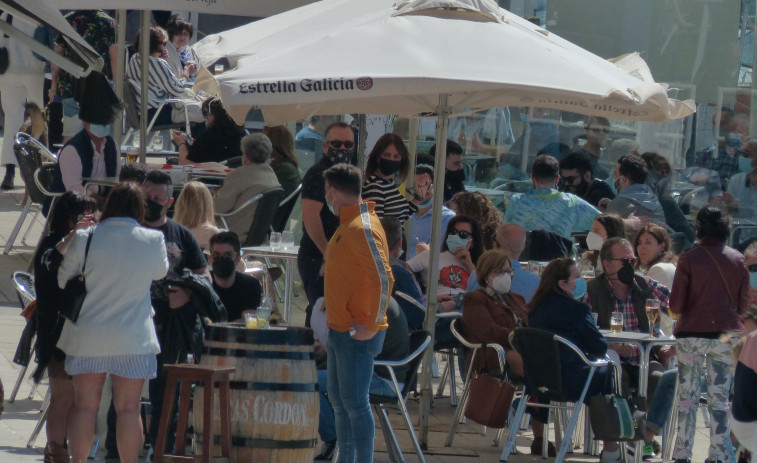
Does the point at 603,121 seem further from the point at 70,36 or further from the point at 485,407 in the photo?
the point at 70,36

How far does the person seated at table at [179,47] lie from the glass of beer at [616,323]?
693 centimetres

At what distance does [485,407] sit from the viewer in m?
7.66

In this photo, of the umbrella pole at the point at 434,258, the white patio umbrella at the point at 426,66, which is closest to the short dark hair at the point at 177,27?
the white patio umbrella at the point at 426,66

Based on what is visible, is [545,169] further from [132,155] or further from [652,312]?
[132,155]

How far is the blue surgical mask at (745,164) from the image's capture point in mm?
11594

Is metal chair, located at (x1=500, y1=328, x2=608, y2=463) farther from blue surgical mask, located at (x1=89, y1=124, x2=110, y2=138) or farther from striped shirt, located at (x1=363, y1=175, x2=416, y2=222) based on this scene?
blue surgical mask, located at (x1=89, y1=124, x2=110, y2=138)

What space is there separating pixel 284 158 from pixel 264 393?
541cm

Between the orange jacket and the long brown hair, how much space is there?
1.65 meters

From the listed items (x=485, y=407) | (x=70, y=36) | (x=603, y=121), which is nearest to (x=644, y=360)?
(x=485, y=407)

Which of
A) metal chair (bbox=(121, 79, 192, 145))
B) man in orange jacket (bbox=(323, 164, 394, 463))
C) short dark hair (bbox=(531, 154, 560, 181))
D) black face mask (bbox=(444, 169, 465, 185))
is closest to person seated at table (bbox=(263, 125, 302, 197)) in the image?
black face mask (bbox=(444, 169, 465, 185))

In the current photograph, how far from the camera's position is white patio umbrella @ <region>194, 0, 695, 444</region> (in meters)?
6.70

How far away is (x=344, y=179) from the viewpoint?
624cm

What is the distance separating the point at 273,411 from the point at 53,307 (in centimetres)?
122

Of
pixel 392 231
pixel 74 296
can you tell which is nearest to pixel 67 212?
pixel 74 296
